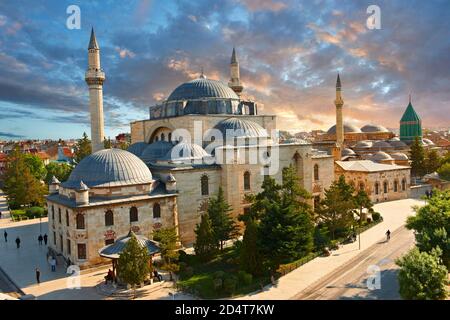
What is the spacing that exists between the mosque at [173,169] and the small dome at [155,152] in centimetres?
8

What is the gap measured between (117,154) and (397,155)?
43535mm

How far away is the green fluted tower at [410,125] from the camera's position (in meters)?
71.1

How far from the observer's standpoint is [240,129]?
31438 millimetres

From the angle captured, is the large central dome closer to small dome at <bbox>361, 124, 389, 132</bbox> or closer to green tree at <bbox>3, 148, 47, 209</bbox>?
green tree at <bbox>3, 148, 47, 209</bbox>

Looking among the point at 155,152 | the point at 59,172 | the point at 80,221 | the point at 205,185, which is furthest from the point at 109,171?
the point at 59,172

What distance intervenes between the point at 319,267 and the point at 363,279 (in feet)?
8.83

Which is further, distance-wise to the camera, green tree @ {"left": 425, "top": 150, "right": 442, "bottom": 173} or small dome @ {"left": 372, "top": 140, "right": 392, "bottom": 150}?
small dome @ {"left": 372, "top": 140, "right": 392, "bottom": 150}

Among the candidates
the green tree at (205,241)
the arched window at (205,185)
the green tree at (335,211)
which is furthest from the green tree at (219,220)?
the green tree at (335,211)

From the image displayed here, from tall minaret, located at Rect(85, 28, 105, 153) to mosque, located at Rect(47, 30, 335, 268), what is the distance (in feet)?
0.26

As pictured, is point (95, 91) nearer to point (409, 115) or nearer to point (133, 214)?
point (133, 214)

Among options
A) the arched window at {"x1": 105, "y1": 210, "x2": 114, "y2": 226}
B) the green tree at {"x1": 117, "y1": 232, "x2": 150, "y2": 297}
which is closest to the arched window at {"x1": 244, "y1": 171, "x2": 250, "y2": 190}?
the arched window at {"x1": 105, "y1": 210, "x2": 114, "y2": 226}

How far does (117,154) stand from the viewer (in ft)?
82.1

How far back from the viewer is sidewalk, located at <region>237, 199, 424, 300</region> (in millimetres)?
18017

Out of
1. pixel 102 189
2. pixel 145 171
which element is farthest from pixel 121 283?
pixel 145 171
